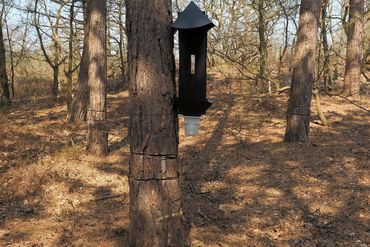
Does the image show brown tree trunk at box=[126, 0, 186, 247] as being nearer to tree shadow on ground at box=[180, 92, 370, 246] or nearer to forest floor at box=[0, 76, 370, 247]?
forest floor at box=[0, 76, 370, 247]

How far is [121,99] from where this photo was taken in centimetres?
1642

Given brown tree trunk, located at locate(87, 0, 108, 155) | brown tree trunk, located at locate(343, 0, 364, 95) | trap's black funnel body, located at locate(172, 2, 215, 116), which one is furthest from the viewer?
brown tree trunk, located at locate(343, 0, 364, 95)

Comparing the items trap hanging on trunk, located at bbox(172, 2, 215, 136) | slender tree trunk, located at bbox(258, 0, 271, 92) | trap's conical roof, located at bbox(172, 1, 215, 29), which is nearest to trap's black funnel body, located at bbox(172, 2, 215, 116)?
trap hanging on trunk, located at bbox(172, 2, 215, 136)

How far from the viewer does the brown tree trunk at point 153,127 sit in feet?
12.0

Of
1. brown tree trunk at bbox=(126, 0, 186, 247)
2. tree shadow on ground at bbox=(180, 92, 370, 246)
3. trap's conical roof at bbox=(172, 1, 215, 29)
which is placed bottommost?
tree shadow on ground at bbox=(180, 92, 370, 246)

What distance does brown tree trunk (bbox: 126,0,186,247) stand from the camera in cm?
367

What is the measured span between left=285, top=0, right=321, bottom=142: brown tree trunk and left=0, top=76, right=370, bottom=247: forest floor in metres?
0.77

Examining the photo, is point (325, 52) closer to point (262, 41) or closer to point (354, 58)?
point (354, 58)

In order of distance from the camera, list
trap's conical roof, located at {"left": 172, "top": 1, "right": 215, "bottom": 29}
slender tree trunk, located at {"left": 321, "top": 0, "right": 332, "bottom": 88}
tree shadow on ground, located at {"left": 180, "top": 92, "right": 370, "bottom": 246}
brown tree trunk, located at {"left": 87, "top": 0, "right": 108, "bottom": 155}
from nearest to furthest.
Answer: trap's conical roof, located at {"left": 172, "top": 1, "right": 215, "bottom": 29} < tree shadow on ground, located at {"left": 180, "top": 92, "right": 370, "bottom": 246} < brown tree trunk, located at {"left": 87, "top": 0, "right": 108, "bottom": 155} < slender tree trunk, located at {"left": 321, "top": 0, "right": 332, "bottom": 88}

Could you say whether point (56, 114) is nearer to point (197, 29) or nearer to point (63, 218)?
point (63, 218)

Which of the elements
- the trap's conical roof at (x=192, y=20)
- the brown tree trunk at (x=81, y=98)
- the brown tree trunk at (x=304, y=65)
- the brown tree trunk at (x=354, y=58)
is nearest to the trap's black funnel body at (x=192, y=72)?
the trap's conical roof at (x=192, y=20)

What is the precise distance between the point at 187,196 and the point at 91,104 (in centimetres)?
376

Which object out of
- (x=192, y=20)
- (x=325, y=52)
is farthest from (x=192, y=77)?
(x=325, y=52)

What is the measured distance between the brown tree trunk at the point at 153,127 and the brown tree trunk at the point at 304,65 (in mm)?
5164
